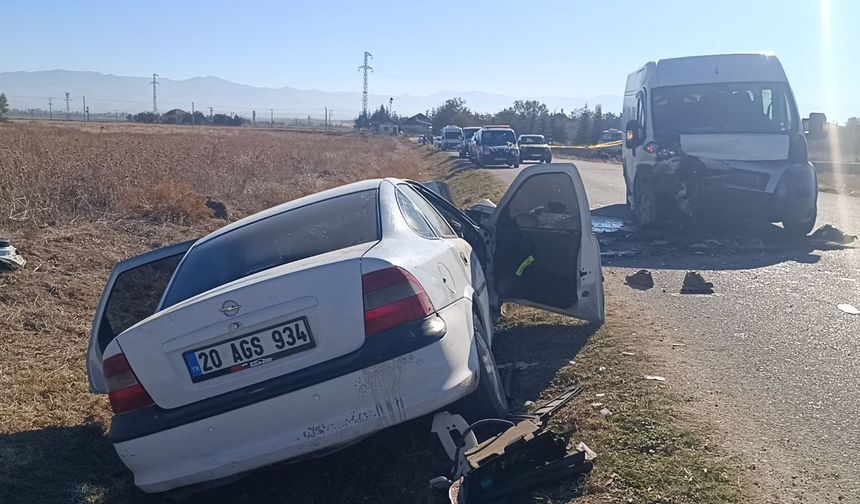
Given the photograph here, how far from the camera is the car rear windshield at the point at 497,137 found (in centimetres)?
3778

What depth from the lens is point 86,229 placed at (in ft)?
36.7

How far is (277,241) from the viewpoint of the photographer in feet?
15.5

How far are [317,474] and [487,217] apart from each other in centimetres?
309

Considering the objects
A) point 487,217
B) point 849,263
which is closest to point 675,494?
point 487,217

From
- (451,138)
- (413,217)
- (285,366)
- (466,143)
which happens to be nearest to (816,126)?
(413,217)

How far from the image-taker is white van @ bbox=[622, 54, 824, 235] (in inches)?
471

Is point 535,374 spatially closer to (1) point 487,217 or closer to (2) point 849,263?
(1) point 487,217

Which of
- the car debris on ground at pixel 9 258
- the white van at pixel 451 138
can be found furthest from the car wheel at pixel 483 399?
the white van at pixel 451 138

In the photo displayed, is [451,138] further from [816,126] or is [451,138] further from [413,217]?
[413,217]

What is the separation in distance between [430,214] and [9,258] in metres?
5.19

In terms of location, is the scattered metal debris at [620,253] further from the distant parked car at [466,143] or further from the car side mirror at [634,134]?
the distant parked car at [466,143]

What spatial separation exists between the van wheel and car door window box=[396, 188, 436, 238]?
816cm

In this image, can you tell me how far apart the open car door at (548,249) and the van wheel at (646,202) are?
6429mm

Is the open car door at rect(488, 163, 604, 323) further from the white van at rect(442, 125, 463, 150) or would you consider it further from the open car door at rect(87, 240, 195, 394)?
the white van at rect(442, 125, 463, 150)
